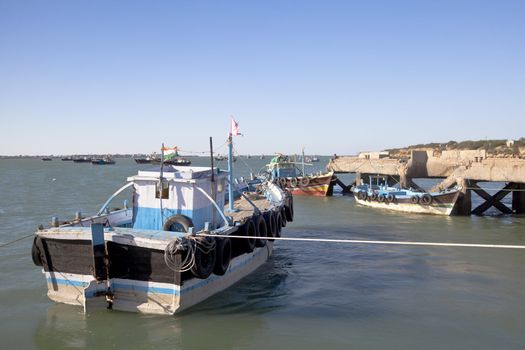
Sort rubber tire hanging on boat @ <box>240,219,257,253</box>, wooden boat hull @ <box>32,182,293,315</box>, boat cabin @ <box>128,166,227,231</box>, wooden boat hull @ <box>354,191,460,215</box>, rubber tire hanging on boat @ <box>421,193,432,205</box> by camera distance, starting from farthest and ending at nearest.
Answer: rubber tire hanging on boat @ <box>421,193,432,205</box>, wooden boat hull @ <box>354,191,460,215</box>, rubber tire hanging on boat @ <box>240,219,257,253</box>, boat cabin @ <box>128,166,227,231</box>, wooden boat hull @ <box>32,182,293,315</box>

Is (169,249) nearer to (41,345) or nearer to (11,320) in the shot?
(41,345)

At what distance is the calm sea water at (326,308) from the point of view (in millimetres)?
10570

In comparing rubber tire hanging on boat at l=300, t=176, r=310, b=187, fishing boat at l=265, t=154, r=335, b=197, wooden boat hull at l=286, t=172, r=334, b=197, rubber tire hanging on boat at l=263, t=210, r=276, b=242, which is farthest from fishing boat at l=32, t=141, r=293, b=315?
rubber tire hanging on boat at l=300, t=176, r=310, b=187

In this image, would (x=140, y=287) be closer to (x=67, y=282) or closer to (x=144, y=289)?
(x=144, y=289)

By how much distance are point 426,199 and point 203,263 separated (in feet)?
74.7

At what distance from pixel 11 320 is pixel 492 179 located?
28.6 meters

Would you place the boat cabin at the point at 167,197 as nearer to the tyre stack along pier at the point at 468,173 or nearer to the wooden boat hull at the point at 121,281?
the wooden boat hull at the point at 121,281

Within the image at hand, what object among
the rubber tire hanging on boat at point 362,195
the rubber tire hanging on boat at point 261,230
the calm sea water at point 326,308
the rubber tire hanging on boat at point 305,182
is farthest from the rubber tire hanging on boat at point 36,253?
the rubber tire hanging on boat at point 305,182

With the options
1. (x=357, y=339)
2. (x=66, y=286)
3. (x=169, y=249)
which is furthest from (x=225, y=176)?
(x=357, y=339)

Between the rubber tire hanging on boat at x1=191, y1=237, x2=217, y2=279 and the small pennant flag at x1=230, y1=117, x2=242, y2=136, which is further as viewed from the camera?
the small pennant flag at x1=230, y1=117, x2=242, y2=136

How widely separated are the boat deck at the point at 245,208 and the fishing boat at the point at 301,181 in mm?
23451

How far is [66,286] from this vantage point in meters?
11.8

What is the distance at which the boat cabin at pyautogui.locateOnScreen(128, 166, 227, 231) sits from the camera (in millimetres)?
12906

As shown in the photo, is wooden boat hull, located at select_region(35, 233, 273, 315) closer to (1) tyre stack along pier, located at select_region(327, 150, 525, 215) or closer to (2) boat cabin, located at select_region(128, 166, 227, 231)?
(2) boat cabin, located at select_region(128, 166, 227, 231)
